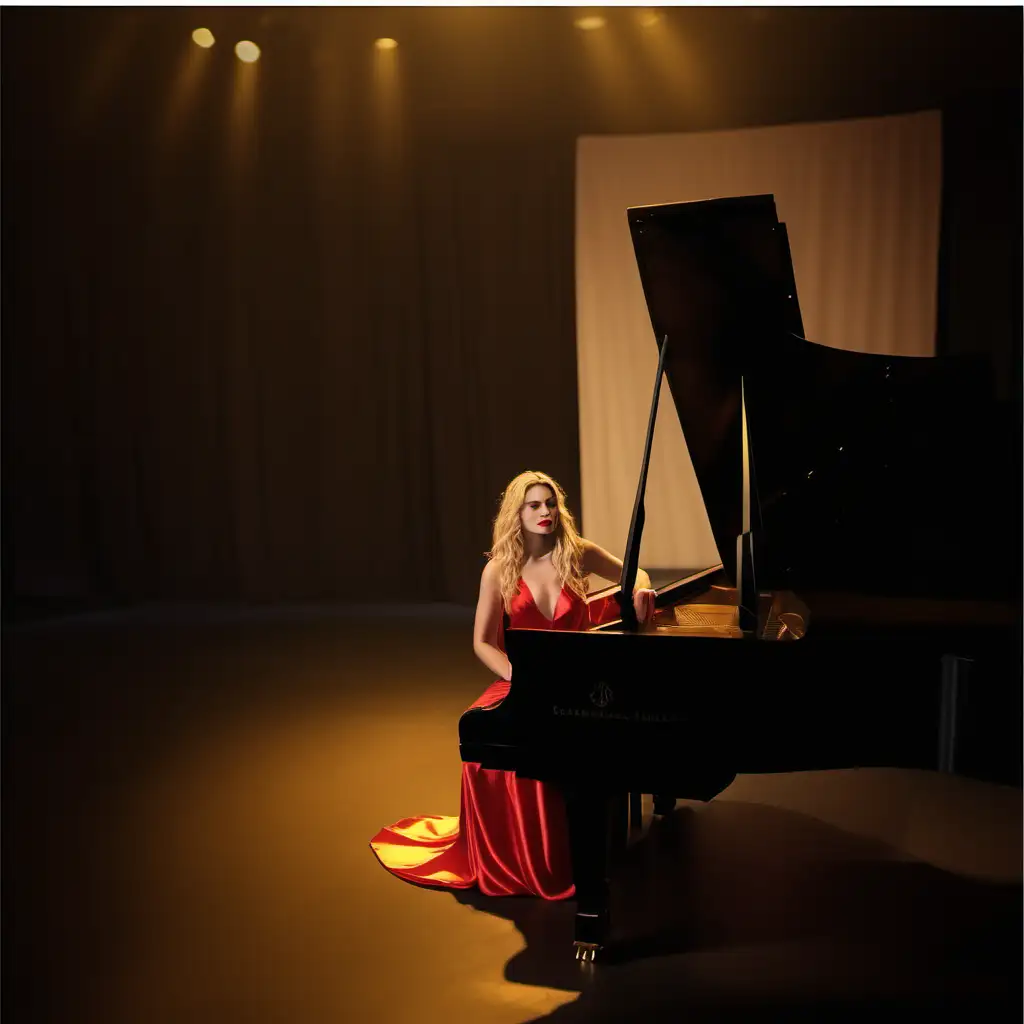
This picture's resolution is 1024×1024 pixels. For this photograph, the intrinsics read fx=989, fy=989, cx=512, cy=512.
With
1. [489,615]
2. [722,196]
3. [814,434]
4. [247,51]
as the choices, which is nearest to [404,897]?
[489,615]

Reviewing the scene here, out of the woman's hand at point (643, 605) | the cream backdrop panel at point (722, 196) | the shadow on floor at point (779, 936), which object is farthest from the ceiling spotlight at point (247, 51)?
the shadow on floor at point (779, 936)

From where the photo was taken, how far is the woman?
2672mm

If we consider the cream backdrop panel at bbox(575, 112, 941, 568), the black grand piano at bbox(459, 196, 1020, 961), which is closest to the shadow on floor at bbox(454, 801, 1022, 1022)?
the black grand piano at bbox(459, 196, 1020, 961)

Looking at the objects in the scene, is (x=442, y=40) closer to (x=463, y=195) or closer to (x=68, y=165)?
(x=463, y=195)

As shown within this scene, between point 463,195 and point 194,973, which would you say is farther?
point 463,195

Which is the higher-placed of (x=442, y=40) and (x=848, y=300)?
(x=442, y=40)

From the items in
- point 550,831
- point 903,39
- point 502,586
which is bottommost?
point 550,831

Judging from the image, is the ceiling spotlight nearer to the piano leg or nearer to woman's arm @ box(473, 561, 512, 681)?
woman's arm @ box(473, 561, 512, 681)

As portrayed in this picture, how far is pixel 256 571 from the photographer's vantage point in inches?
303

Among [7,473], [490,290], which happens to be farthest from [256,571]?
[490,290]

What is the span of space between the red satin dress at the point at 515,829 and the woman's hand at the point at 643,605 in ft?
1.04

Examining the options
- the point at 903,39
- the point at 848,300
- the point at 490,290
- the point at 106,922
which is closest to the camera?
the point at 106,922

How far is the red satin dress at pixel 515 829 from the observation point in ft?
8.74

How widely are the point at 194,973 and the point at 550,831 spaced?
94cm
